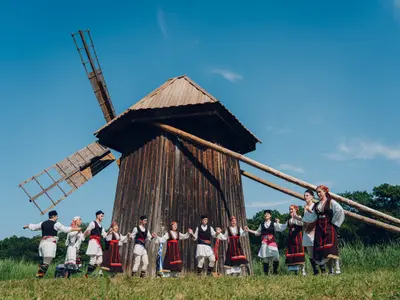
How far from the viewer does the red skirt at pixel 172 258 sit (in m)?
10.1

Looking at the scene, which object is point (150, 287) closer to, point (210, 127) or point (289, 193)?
point (289, 193)

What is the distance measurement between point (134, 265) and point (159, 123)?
418 cm

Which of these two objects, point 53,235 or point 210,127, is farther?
point 210,127

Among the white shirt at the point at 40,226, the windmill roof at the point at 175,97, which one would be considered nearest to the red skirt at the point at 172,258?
the white shirt at the point at 40,226

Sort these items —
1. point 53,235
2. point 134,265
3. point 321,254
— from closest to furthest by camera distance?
point 321,254 < point 53,235 < point 134,265

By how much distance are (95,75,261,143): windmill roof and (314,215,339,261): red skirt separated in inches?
202

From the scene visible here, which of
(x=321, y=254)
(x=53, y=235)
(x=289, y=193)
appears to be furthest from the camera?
(x=289, y=193)

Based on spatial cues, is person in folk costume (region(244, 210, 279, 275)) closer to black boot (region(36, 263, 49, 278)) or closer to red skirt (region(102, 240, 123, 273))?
red skirt (region(102, 240, 123, 273))

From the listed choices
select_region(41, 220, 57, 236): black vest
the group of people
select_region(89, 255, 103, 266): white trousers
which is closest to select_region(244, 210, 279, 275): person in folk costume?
the group of people

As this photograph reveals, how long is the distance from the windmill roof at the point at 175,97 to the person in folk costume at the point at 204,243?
11.1 feet

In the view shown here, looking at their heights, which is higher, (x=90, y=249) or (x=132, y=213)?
(x=132, y=213)

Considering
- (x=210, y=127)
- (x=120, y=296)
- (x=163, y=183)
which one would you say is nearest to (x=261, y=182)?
(x=210, y=127)

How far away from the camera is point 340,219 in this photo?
7.52 meters

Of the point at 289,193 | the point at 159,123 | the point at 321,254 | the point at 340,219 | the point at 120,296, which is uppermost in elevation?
the point at 159,123
